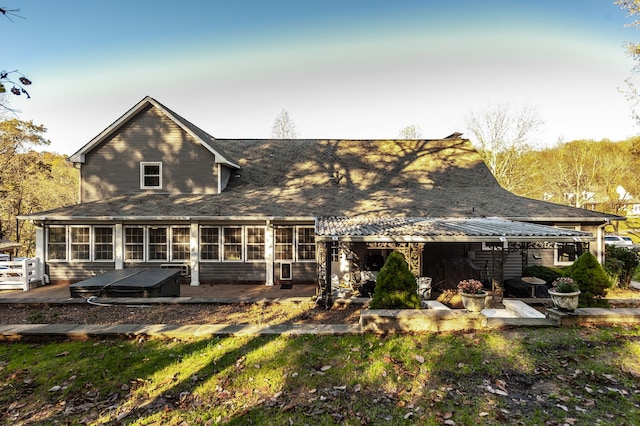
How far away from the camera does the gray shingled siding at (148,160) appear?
15516 mm

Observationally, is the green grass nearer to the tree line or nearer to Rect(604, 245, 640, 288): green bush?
Rect(604, 245, 640, 288): green bush

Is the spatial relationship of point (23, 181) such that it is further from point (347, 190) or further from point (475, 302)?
point (475, 302)

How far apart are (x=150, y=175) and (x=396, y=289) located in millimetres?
13570

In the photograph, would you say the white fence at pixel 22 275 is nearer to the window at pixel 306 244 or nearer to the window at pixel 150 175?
the window at pixel 150 175

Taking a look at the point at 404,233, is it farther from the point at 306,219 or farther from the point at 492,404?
the point at 492,404

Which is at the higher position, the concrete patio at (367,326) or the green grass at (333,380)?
the concrete patio at (367,326)

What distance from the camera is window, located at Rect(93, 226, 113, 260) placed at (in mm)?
14305

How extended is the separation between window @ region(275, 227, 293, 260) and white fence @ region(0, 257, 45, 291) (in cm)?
1036

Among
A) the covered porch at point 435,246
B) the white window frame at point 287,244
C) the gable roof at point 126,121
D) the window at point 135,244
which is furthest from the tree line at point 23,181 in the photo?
the covered porch at point 435,246

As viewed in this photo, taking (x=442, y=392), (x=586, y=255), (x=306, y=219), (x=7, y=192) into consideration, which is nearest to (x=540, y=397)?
(x=442, y=392)

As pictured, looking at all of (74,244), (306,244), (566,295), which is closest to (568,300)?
(566,295)

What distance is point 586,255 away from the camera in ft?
28.3

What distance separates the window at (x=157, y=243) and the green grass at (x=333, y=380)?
7.71 m

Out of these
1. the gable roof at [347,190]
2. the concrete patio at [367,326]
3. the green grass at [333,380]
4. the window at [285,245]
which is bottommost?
the green grass at [333,380]
